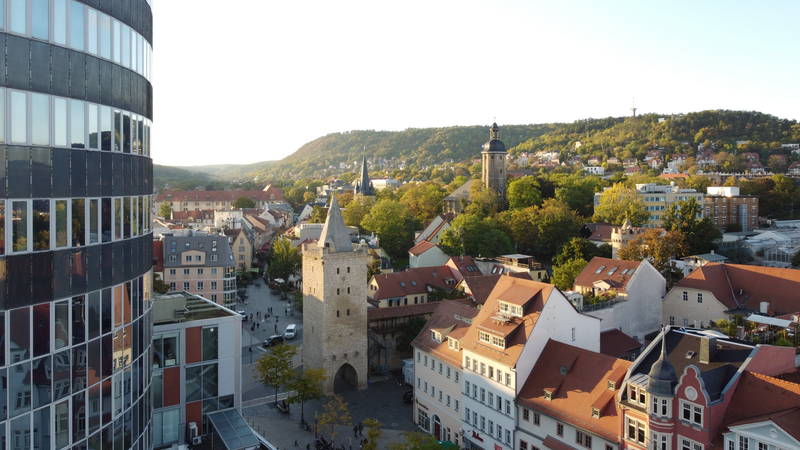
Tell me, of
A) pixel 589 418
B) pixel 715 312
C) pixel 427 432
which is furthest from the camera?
pixel 715 312

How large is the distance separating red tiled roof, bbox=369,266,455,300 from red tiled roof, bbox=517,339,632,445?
2715cm

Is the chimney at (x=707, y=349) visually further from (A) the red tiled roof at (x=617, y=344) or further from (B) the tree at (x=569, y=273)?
(B) the tree at (x=569, y=273)

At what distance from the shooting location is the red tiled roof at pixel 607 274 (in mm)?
44906

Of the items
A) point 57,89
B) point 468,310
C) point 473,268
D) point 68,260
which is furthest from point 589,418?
point 473,268

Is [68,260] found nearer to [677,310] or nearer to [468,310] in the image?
[468,310]

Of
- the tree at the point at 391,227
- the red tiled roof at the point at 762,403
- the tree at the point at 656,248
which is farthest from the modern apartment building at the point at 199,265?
the red tiled roof at the point at 762,403

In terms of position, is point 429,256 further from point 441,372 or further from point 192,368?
point 192,368

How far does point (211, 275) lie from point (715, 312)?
1802 inches

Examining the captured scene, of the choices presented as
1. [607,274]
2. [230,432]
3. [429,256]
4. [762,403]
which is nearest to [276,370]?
[230,432]

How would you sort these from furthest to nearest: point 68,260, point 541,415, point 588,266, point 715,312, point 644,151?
point 644,151 → point 588,266 → point 715,312 → point 541,415 → point 68,260

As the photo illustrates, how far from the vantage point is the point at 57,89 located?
571 inches

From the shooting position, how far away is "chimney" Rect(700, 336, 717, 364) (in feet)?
83.8

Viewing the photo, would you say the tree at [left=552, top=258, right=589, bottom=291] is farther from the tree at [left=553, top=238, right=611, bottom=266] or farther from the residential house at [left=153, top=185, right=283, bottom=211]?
the residential house at [left=153, top=185, right=283, bottom=211]

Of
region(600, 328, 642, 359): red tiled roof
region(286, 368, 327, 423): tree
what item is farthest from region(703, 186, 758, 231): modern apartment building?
region(286, 368, 327, 423): tree
